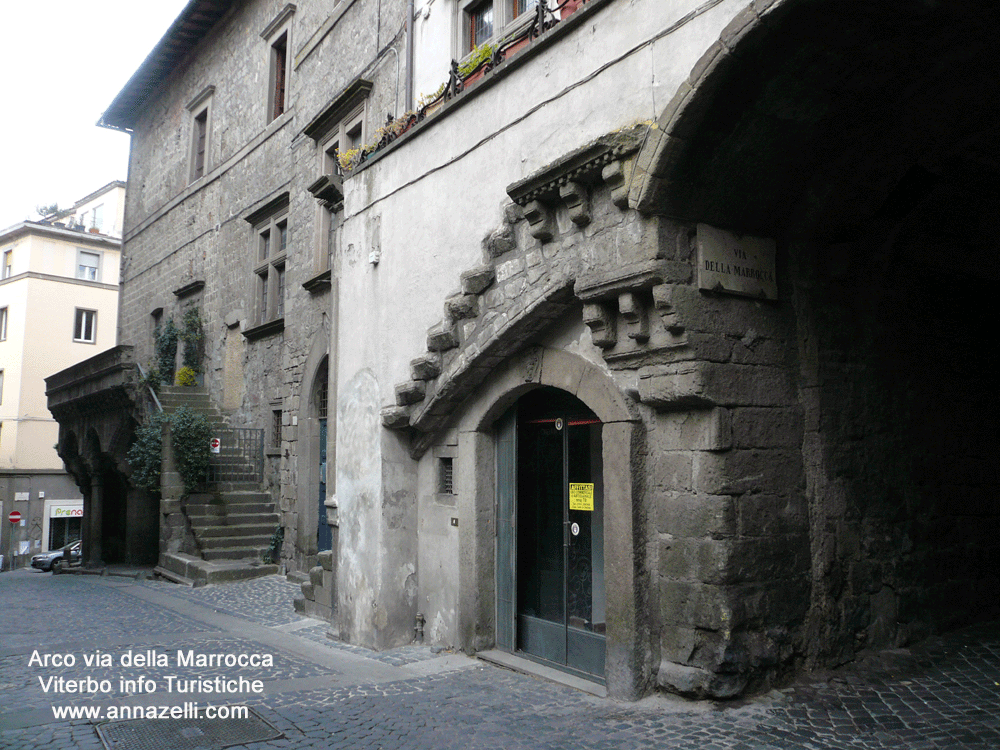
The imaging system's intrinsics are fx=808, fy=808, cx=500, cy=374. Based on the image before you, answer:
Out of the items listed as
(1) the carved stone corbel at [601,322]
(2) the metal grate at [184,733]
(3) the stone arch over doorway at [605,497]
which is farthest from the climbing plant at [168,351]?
(1) the carved stone corbel at [601,322]

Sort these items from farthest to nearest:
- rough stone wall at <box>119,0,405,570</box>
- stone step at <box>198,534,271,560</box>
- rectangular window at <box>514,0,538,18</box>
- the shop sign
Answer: the shop sign, stone step at <box>198,534,271,560</box>, rough stone wall at <box>119,0,405,570</box>, rectangular window at <box>514,0,538,18</box>

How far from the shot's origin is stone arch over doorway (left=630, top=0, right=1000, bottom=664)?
4.37 meters

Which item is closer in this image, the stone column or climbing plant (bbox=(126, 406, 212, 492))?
climbing plant (bbox=(126, 406, 212, 492))

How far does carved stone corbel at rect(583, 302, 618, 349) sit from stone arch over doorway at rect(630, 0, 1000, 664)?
29.6 inches

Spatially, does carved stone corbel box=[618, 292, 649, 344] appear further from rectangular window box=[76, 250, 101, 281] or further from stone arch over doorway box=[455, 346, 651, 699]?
rectangular window box=[76, 250, 101, 281]

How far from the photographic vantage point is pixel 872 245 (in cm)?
568

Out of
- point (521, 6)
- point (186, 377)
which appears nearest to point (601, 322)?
point (521, 6)

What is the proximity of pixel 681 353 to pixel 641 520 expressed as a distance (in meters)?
1.13

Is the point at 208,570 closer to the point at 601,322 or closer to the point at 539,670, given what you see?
the point at 539,670

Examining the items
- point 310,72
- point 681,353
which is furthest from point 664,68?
point 310,72

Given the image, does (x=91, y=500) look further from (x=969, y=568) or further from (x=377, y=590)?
(x=969, y=568)

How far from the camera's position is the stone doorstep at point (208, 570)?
1280 cm

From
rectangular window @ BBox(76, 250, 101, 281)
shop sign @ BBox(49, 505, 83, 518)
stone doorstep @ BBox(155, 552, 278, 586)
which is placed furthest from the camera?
rectangular window @ BBox(76, 250, 101, 281)

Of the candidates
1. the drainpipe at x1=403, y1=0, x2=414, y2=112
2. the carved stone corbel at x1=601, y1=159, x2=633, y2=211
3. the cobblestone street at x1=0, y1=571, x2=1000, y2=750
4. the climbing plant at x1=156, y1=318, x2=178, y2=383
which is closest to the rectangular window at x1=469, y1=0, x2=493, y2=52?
the drainpipe at x1=403, y1=0, x2=414, y2=112
